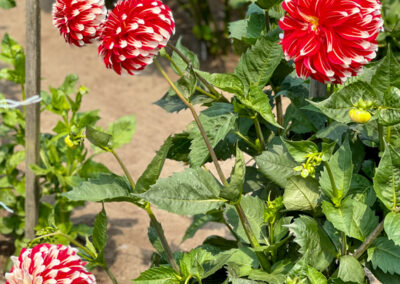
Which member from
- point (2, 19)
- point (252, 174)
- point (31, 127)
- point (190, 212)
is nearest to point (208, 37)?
point (2, 19)

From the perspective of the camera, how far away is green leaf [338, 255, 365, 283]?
3.36 ft

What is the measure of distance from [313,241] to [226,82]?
0.32 m

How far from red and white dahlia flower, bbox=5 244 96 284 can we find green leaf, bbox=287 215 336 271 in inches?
13.7

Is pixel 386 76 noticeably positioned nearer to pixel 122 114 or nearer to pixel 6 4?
pixel 6 4

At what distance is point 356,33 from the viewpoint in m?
0.95

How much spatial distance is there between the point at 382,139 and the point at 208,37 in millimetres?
3153

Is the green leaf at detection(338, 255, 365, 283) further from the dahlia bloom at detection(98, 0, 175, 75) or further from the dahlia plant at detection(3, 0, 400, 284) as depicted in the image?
the dahlia bloom at detection(98, 0, 175, 75)

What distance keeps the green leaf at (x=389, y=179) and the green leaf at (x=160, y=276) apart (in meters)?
0.38

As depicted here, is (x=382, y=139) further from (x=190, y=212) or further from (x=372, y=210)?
(x=190, y=212)

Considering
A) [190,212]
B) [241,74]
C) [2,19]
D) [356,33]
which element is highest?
[356,33]

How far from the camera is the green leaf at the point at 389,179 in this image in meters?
0.98

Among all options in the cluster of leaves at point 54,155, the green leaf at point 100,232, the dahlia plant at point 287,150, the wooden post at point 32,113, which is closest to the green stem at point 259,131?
the dahlia plant at point 287,150

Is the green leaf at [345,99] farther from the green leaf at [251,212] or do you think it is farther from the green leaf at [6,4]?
the green leaf at [6,4]

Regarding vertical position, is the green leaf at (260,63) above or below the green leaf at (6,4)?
above
